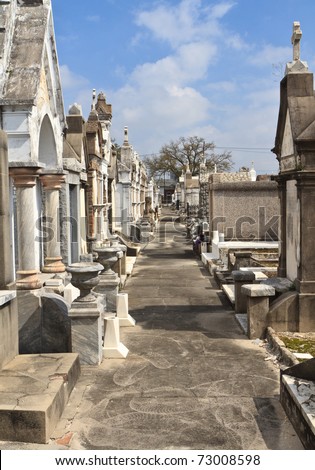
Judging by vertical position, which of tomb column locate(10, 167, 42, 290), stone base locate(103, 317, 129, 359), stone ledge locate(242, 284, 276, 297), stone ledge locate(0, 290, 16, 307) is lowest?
stone base locate(103, 317, 129, 359)

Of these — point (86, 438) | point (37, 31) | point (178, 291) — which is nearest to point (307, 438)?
point (86, 438)

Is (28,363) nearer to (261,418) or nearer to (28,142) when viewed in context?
(261,418)

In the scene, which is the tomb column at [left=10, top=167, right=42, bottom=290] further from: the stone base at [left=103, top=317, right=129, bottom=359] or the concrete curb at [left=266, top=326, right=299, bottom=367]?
the concrete curb at [left=266, top=326, right=299, bottom=367]

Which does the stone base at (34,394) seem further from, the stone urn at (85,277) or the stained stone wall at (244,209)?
the stained stone wall at (244,209)

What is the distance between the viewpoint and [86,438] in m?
4.43

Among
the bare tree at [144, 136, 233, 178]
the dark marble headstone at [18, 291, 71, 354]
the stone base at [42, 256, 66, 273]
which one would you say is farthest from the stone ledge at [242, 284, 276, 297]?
the bare tree at [144, 136, 233, 178]

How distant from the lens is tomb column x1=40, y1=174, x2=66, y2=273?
8.93m

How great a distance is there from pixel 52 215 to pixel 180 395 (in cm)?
465

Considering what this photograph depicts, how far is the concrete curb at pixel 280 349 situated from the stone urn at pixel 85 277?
256 cm

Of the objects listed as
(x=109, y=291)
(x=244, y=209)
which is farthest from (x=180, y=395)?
(x=244, y=209)

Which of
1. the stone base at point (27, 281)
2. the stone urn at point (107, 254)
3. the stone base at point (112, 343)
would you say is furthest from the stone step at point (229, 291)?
the stone base at point (27, 281)

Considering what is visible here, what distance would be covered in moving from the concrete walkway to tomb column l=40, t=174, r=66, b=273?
1.83 metres

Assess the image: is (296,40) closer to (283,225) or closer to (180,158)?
(283,225)

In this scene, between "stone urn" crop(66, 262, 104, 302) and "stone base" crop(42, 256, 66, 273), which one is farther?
"stone base" crop(42, 256, 66, 273)
